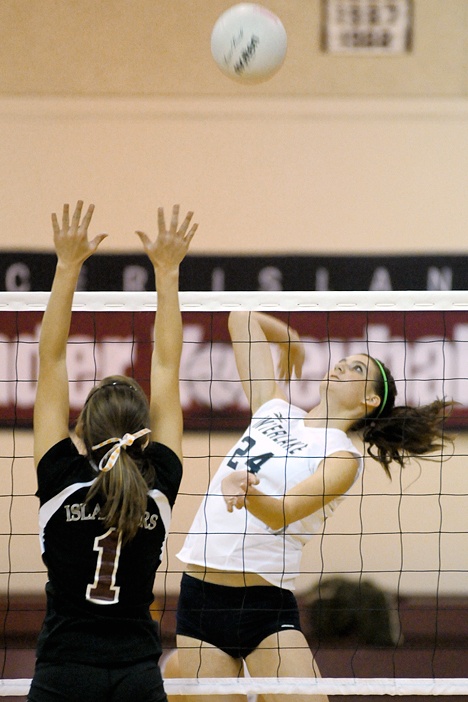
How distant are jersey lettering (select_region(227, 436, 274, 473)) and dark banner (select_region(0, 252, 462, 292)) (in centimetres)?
201

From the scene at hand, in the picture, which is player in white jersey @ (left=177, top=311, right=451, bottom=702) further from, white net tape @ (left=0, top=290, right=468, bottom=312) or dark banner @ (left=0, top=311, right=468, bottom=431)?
dark banner @ (left=0, top=311, right=468, bottom=431)

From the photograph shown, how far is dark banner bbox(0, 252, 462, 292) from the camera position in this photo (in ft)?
16.0

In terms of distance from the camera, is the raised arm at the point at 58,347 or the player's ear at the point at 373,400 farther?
the player's ear at the point at 373,400

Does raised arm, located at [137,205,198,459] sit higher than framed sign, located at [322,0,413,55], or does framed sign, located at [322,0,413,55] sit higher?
framed sign, located at [322,0,413,55]

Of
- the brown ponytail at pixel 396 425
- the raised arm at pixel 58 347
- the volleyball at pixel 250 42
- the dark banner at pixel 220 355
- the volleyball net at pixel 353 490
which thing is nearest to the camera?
the raised arm at pixel 58 347

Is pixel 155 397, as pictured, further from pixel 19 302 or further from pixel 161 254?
pixel 19 302

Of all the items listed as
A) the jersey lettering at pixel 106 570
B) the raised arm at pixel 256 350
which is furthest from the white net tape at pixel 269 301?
the jersey lettering at pixel 106 570

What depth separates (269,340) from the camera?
3.24 m

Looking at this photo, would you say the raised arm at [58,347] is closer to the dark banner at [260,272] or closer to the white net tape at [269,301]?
the white net tape at [269,301]

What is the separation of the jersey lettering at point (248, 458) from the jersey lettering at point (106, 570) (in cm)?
115

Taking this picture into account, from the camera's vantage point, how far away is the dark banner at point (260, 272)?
16.0 feet

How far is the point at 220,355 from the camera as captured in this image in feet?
16.0

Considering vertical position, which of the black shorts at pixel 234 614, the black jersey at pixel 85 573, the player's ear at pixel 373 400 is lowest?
the black shorts at pixel 234 614

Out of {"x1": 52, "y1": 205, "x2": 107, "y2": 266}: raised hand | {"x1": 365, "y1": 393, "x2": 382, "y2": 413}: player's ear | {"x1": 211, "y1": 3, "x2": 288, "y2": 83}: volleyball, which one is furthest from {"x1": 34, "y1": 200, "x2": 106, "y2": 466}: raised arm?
{"x1": 211, "y1": 3, "x2": 288, "y2": 83}: volleyball
